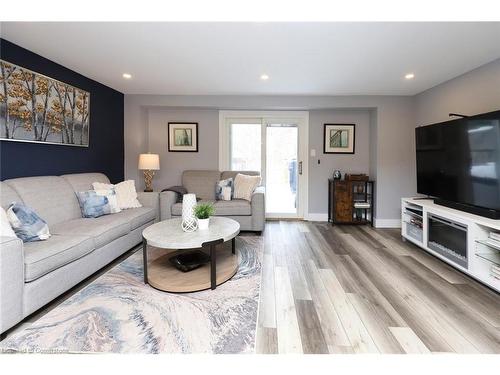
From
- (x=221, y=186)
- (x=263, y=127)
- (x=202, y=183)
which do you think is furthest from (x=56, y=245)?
(x=263, y=127)

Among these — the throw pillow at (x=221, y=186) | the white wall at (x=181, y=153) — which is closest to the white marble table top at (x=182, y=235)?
the throw pillow at (x=221, y=186)

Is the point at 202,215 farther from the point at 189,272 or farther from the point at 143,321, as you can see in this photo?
the point at 143,321

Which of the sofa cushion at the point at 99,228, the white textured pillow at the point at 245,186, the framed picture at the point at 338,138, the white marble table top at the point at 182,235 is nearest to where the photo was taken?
the white marble table top at the point at 182,235

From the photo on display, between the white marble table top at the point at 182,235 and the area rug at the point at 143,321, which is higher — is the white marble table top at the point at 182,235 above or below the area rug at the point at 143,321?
above

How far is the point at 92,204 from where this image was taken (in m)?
2.91

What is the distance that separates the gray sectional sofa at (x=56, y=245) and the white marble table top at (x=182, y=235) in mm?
500

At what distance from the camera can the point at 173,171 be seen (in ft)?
15.7

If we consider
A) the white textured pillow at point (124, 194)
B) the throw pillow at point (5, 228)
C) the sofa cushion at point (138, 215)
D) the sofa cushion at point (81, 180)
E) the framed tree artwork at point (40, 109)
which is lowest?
the sofa cushion at point (138, 215)

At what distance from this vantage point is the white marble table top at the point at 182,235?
2.07 metres

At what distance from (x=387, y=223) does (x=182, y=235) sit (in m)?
3.59

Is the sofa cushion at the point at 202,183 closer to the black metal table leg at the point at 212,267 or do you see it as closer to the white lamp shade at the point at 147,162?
the white lamp shade at the point at 147,162
